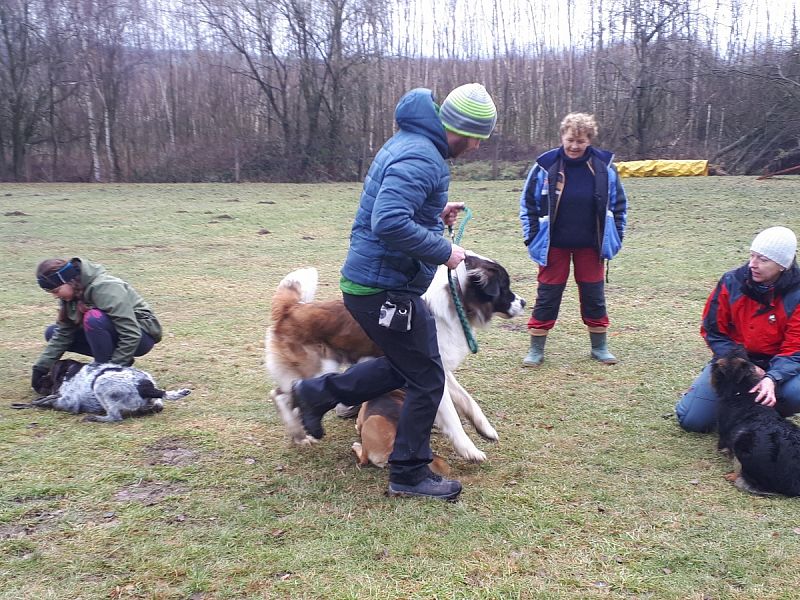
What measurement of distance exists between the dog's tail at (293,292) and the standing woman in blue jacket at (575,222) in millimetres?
2388

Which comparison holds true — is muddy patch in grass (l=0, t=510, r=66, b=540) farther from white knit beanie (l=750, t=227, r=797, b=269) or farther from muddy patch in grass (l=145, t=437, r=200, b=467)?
white knit beanie (l=750, t=227, r=797, b=269)

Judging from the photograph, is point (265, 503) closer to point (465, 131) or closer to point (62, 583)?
point (62, 583)

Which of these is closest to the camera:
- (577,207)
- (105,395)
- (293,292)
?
(293,292)

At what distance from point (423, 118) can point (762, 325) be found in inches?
103

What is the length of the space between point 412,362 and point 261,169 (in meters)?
26.6

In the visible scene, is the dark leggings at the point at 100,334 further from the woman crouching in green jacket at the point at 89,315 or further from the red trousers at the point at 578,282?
the red trousers at the point at 578,282

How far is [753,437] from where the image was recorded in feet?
12.5

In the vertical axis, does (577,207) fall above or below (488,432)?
above

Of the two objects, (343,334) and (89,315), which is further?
(89,315)

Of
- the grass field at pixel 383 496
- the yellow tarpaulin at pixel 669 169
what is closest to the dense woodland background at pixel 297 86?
the yellow tarpaulin at pixel 669 169

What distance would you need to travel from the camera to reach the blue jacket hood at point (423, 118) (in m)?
3.45

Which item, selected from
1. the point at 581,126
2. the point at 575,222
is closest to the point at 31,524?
the point at 575,222

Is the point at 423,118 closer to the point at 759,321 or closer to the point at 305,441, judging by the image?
the point at 305,441

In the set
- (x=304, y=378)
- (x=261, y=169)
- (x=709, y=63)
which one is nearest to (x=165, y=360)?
(x=304, y=378)
